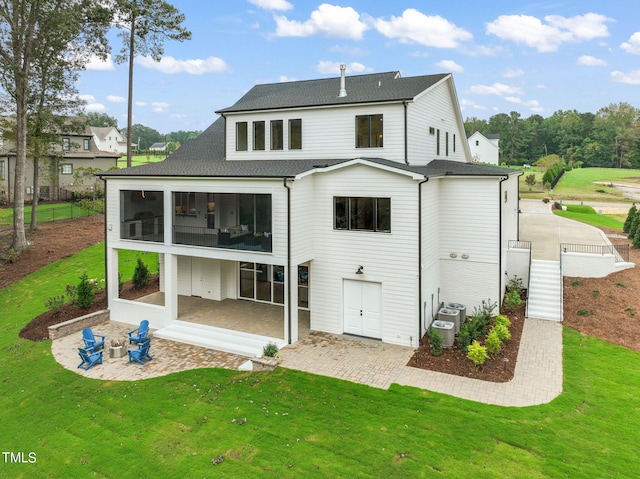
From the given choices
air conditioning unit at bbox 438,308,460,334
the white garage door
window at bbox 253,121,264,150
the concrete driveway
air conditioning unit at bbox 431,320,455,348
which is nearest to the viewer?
air conditioning unit at bbox 431,320,455,348

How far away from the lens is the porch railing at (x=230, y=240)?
15.4 meters

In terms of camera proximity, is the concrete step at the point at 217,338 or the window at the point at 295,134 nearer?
the concrete step at the point at 217,338

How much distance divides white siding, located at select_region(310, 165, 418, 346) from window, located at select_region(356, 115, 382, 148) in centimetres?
251

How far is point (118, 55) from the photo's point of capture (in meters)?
28.0

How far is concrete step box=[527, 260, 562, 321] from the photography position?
1689cm

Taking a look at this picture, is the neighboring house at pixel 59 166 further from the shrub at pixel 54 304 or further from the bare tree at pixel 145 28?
the shrub at pixel 54 304

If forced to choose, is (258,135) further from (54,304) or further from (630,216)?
(630,216)

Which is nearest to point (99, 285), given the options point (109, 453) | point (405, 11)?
point (109, 453)

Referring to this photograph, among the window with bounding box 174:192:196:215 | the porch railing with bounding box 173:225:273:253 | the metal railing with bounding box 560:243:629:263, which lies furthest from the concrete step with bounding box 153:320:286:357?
the metal railing with bounding box 560:243:629:263

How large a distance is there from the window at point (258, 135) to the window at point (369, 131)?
14.9ft

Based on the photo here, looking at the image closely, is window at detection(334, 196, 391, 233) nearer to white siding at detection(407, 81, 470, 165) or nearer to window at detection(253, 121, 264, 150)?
white siding at detection(407, 81, 470, 165)

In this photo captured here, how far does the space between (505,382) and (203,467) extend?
26.7 ft

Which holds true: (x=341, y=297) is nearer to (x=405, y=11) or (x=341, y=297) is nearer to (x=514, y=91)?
(x=405, y=11)

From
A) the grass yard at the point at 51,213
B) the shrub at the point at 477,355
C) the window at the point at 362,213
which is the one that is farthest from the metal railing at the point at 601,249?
the grass yard at the point at 51,213
